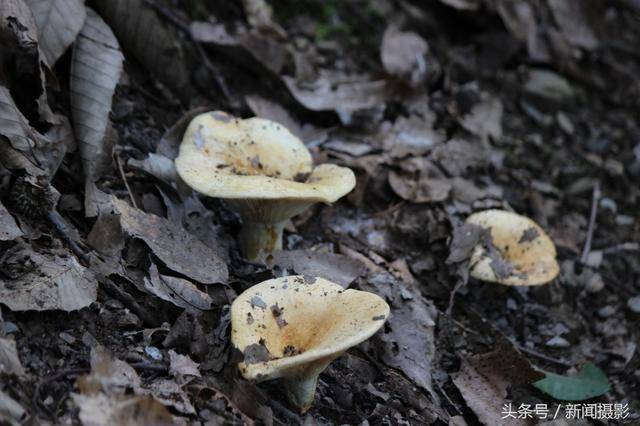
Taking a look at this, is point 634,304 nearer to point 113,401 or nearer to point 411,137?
point 411,137

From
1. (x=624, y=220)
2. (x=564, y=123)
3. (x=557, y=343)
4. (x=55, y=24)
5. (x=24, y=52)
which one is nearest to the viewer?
(x=24, y=52)

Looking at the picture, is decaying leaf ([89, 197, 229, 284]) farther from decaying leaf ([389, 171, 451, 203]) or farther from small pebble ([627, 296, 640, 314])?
small pebble ([627, 296, 640, 314])

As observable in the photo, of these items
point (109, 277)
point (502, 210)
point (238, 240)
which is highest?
point (109, 277)

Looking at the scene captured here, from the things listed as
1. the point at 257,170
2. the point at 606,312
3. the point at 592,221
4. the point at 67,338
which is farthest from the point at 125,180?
the point at 592,221

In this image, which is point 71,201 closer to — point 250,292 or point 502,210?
point 250,292

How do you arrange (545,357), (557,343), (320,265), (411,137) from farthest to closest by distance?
(411,137), (557,343), (545,357), (320,265)

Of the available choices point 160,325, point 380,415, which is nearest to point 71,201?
point 160,325
